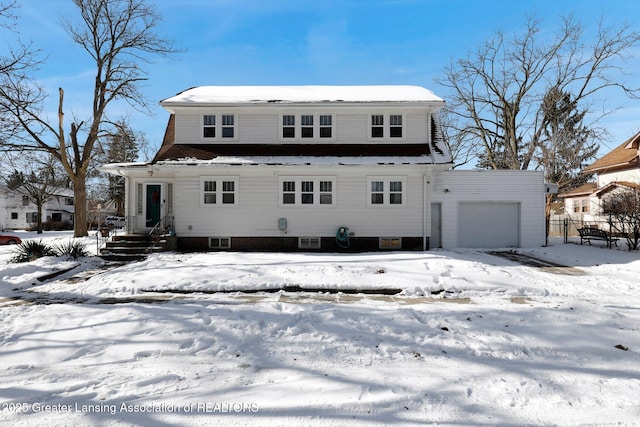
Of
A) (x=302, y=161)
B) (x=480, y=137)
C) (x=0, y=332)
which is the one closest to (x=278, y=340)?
(x=0, y=332)

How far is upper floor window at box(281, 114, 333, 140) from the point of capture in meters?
15.0

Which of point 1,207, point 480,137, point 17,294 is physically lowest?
point 17,294

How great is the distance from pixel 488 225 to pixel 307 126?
9.79 m

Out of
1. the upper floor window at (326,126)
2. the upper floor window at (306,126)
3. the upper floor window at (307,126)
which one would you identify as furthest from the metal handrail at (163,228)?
the upper floor window at (326,126)

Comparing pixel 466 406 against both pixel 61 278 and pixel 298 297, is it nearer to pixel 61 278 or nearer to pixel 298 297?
pixel 298 297

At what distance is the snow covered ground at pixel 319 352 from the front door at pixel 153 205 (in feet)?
21.5

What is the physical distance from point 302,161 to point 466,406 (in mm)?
11555

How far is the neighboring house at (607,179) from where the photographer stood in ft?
74.6

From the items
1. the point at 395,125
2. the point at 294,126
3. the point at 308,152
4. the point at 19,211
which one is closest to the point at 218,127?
the point at 294,126

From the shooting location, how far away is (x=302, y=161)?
13680mm

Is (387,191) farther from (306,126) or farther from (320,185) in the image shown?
(306,126)

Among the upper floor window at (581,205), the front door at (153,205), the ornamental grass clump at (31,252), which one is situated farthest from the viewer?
the upper floor window at (581,205)

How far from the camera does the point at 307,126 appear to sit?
1502 cm

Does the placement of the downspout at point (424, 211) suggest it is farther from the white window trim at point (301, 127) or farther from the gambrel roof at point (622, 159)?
the gambrel roof at point (622, 159)
